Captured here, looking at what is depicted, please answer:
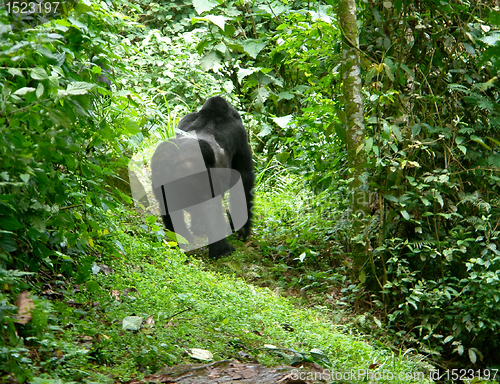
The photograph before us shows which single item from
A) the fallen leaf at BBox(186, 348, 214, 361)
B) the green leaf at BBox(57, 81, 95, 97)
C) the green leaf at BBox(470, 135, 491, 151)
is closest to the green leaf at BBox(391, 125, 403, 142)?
the green leaf at BBox(470, 135, 491, 151)

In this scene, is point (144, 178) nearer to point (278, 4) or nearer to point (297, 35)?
point (297, 35)

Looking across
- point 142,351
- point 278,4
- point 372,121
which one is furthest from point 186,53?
point 142,351

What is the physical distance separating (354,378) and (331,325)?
0.98 metres

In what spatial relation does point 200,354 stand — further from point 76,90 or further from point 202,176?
point 202,176

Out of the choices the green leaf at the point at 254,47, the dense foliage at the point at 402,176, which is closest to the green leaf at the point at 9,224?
the dense foliage at the point at 402,176

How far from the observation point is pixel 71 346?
83.6 inches

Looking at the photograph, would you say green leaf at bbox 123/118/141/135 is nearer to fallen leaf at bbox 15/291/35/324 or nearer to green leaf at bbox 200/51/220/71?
fallen leaf at bbox 15/291/35/324

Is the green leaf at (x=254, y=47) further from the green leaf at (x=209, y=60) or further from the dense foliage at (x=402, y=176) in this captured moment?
the dense foliage at (x=402, y=176)

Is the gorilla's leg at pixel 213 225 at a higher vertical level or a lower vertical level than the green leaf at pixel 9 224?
lower

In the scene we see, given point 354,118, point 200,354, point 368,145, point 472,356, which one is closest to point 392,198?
point 368,145

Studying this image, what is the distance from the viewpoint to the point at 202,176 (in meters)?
4.79

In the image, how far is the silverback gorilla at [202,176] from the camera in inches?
185

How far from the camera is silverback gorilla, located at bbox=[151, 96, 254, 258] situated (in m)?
4.71

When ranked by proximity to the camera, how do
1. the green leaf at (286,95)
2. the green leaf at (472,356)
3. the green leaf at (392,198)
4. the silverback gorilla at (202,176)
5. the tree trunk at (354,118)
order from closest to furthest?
the green leaf at (472,356) → the green leaf at (392,198) → the tree trunk at (354,118) → the silverback gorilla at (202,176) → the green leaf at (286,95)
